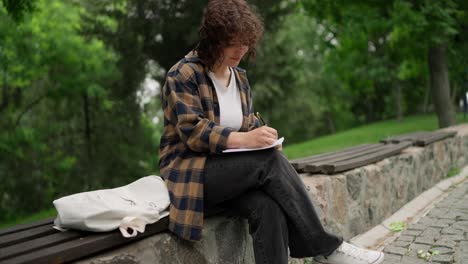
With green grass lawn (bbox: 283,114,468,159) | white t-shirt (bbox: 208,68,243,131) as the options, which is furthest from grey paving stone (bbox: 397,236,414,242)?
green grass lawn (bbox: 283,114,468,159)

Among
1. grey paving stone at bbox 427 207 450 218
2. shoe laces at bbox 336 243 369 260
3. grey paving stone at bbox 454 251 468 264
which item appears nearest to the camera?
shoe laces at bbox 336 243 369 260

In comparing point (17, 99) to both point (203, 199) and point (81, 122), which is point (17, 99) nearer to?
point (81, 122)

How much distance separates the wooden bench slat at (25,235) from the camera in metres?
1.81

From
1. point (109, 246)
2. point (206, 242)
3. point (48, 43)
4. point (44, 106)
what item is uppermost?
point (48, 43)

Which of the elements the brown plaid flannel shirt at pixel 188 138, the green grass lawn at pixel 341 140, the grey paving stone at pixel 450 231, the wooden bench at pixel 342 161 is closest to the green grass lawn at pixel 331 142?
the green grass lawn at pixel 341 140

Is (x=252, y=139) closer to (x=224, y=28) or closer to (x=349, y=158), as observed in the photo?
(x=224, y=28)

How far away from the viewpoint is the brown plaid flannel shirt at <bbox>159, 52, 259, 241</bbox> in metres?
2.01

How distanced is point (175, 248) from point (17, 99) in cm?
1361

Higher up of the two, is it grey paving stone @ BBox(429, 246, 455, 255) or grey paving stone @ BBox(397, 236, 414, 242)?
grey paving stone @ BBox(429, 246, 455, 255)

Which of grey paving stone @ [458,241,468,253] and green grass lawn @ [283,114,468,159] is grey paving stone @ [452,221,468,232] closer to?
grey paving stone @ [458,241,468,253]

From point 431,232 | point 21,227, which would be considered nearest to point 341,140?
point 431,232

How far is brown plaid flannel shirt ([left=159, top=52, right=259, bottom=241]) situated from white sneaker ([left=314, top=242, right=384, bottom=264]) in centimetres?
72

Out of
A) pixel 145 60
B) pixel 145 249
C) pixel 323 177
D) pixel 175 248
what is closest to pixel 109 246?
pixel 145 249

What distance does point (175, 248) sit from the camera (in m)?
2.02
